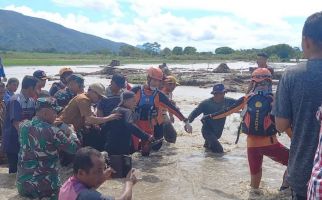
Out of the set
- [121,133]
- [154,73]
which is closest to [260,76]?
[121,133]

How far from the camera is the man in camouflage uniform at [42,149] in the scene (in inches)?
222

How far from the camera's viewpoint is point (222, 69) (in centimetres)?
3850

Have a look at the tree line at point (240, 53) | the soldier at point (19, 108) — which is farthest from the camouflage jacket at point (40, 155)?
the tree line at point (240, 53)

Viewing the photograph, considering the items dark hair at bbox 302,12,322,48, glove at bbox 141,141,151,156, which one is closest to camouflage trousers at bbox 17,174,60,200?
glove at bbox 141,141,151,156

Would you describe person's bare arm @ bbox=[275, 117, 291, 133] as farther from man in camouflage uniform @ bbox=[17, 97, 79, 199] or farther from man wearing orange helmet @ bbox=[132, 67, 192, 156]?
man wearing orange helmet @ bbox=[132, 67, 192, 156]

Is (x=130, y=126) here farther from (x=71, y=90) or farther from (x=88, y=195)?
(x=88, y=195)

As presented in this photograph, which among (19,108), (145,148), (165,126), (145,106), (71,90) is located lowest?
(145,148)

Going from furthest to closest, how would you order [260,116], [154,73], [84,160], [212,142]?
1. [212,142]
2. [154,73]
3. [260,116]
4. [84,160]

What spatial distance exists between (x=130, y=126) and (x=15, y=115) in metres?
1.75

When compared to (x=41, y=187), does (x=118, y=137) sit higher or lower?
higher

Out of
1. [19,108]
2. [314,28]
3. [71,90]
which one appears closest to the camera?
[314,28]

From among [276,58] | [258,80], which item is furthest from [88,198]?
[276,58]

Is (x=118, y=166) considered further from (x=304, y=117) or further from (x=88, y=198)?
(x=304, y=117)

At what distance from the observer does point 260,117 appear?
6281 millimetres
